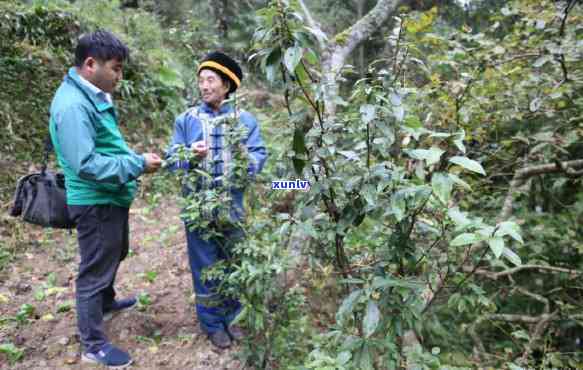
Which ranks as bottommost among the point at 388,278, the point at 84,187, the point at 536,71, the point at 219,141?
the point at 388,278

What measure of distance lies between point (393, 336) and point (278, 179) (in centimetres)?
78

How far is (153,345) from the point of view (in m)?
2.97

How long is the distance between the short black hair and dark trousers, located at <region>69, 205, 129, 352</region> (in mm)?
869

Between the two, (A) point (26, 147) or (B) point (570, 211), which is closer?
(B) point (570, 211)

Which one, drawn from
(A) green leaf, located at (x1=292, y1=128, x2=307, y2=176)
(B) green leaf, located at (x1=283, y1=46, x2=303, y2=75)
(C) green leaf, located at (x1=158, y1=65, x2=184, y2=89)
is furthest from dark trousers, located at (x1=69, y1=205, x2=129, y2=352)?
(C) green leaf, located at (x1=158, y1=65, x2=184, y2=89)

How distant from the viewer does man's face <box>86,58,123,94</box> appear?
2.41 meters

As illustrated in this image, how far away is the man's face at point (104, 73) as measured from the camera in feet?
7.91

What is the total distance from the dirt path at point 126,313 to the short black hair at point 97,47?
1902mm

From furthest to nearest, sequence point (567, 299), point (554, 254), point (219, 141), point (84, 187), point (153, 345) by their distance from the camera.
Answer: point (554, 254)
point (567, 299)
point (153, 345)
point (219, 141)
point (84, 187)

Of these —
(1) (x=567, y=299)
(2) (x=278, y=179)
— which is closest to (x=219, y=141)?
(2) (x=278, y=179)

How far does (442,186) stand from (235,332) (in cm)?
221

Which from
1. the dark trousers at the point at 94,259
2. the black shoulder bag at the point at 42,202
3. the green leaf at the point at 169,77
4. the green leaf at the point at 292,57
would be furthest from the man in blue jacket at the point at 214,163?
the green leaf at the point at 169,77

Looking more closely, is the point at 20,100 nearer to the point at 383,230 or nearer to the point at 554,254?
the point at 383,230

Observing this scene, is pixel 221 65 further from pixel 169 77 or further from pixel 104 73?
pixel 169 77
